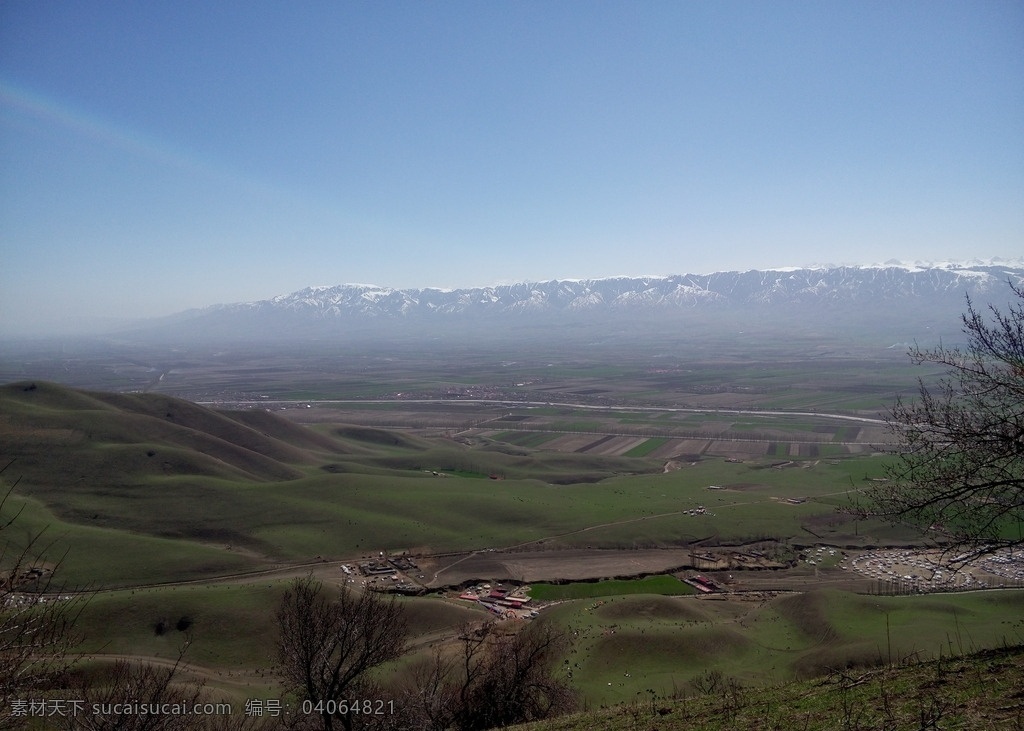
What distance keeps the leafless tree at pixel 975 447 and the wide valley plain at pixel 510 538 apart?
1887 mm

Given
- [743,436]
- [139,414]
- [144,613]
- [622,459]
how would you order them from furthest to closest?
[743,436], [622,459], [139,414], [144,613]

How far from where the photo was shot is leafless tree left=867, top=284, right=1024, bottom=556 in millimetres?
10516

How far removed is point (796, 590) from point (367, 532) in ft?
130

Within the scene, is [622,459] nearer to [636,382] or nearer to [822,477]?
[822,477]

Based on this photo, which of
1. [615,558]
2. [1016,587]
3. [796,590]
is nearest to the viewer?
[1016,587]

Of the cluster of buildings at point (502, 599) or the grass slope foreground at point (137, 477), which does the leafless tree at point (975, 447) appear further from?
the grass slope foreground at point (137, 477)

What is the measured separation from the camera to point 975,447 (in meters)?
10.6

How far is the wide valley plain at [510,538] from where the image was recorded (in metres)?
31.3

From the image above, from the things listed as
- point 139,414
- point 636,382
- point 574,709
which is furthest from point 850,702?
point 636,382

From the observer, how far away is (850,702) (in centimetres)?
1102

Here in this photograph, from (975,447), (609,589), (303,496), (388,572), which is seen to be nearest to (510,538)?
(388,572)

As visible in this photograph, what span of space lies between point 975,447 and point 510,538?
48.3 meters

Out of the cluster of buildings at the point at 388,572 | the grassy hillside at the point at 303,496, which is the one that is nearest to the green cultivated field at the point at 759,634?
the cluster of buildings at the point at 388,572

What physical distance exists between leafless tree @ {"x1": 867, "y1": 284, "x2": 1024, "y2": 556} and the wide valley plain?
1887 millimetres
